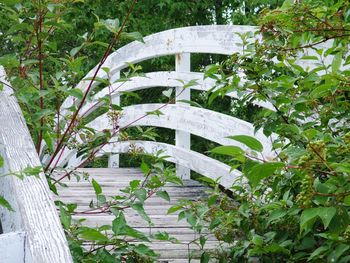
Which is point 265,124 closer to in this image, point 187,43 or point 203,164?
point 203,164

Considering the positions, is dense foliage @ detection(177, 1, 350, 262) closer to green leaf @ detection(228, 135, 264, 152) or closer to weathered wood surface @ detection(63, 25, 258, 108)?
green leaf @ detection(228, 135, 264, 152)

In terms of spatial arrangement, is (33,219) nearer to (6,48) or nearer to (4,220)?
(4,220)

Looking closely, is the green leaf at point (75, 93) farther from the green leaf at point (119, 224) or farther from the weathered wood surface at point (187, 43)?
the weathered wood surface at point (187, 43)

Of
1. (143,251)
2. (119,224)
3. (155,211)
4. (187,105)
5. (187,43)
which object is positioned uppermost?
(187,43)

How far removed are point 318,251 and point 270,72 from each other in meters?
0.72

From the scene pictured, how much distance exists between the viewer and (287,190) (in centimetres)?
252

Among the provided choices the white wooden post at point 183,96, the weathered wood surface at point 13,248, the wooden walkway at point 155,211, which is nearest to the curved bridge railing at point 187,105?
the white wooden post at point 183,96

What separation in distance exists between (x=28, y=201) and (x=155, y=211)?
108 inches

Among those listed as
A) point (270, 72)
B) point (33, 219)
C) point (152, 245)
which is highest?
point (270, 72)

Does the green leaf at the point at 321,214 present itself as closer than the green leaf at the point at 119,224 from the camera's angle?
Yes

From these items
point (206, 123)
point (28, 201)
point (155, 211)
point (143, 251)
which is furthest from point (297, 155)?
point (206, 123)

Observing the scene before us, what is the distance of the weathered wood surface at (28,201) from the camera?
58.8 inches

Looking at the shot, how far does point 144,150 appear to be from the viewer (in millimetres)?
5613

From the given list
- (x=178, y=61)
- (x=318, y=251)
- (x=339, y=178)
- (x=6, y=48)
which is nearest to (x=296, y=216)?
(x=318, y=251)
